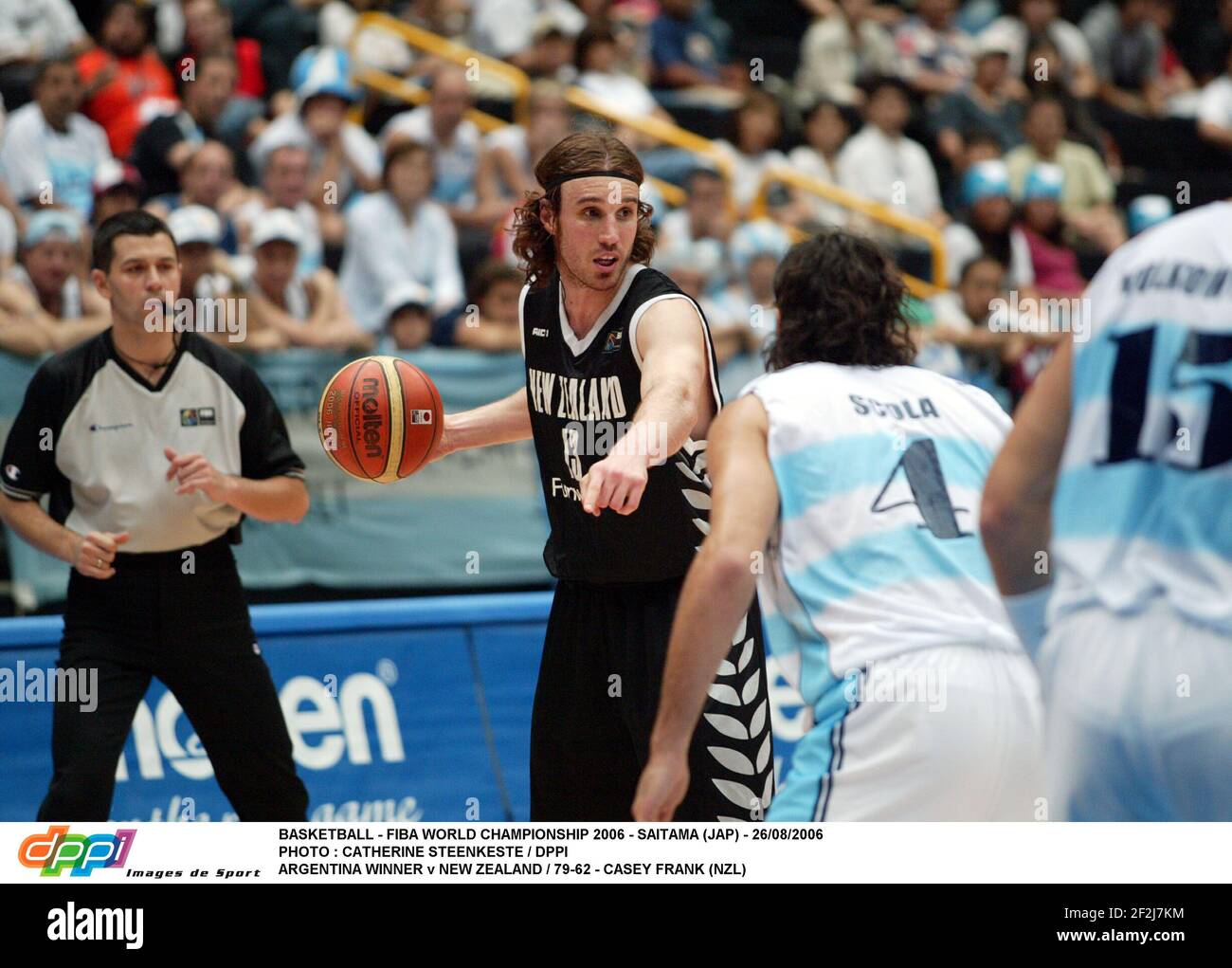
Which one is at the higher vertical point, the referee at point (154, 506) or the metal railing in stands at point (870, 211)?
the metal railing in stands at point (870, 211)

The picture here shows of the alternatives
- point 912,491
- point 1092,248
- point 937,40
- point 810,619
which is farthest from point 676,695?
point 937,40

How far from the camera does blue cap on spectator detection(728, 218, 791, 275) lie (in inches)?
370

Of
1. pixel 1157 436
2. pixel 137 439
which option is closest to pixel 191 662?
pixel 137 439

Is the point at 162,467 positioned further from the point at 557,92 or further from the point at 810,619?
the point at 557,92

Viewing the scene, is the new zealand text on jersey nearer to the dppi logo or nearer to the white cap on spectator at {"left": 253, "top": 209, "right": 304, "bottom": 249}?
the dppi logo

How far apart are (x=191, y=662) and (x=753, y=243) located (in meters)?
5.43

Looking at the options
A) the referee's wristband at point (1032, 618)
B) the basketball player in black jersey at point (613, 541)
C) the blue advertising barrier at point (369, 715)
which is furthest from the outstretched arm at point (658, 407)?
the blue advertising barrier at point (369, 715)

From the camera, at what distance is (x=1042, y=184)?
11070 mm

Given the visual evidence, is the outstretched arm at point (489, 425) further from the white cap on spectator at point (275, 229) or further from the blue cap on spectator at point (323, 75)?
the blue cap on spectator at point (323, 75)

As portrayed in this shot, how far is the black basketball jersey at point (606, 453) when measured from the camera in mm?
4203

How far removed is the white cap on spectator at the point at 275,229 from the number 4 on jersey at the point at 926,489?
5.35 metres

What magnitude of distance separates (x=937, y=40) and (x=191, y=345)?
966 cm

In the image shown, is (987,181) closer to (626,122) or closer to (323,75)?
(626,122)

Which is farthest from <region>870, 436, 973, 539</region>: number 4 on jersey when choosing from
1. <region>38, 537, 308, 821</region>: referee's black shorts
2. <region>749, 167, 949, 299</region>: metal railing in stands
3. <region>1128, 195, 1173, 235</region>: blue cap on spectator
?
<region>1128, 195, 1173, 235</region>: blue cap on spectator
